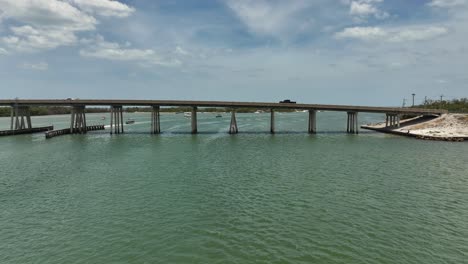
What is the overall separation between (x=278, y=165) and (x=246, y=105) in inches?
1948

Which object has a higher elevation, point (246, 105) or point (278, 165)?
point (246, 105)

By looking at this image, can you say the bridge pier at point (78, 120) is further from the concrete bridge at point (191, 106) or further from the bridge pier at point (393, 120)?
the bridge pier at point (393, 120)

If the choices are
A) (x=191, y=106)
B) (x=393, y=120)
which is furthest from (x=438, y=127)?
(x=191, y=106)

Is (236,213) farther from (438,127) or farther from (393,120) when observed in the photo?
(393,120)

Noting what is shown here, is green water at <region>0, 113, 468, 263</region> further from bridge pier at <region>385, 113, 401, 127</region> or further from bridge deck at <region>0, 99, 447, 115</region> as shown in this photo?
bridge pier at <region>385, 113, 401, 127</region>

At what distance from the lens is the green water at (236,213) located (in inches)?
633

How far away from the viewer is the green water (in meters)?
16.1

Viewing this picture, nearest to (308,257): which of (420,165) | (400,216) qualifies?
(400,216)

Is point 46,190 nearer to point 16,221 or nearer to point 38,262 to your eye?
point 16,221

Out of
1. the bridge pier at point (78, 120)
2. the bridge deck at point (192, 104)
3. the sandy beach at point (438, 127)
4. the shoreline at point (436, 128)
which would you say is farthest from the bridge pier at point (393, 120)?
the bridge pier at point (78, 120)

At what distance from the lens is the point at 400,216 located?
827 inches

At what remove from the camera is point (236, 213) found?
71.5 ft

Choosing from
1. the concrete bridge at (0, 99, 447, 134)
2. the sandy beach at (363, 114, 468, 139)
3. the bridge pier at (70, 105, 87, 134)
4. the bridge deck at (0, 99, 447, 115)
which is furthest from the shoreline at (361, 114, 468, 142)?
the bridge pier at (70, 105, 87, 134)

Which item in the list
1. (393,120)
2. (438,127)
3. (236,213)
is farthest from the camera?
(393,120)
